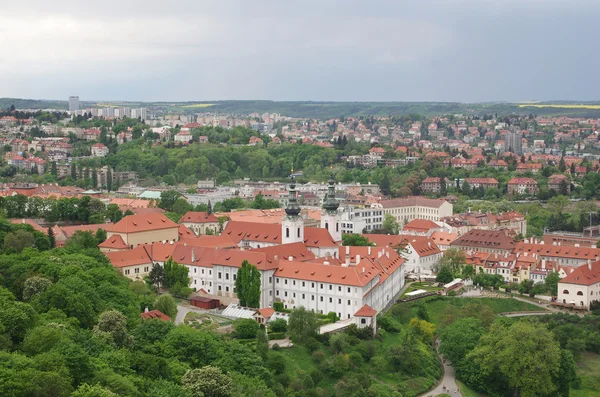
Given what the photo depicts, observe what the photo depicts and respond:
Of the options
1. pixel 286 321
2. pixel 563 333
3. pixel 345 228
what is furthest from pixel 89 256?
pixel 345 228

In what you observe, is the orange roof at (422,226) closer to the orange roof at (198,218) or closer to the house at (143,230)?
the orange roof at (198,218)

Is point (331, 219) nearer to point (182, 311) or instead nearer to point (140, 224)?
point (140, 224)

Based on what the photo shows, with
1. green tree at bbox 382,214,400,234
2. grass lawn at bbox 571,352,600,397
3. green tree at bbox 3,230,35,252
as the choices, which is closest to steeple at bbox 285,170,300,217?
green tree at bbox 3,230,35,252

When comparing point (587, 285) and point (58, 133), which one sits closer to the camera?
point (587, 285)

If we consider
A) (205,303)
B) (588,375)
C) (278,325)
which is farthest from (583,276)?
(205,303)

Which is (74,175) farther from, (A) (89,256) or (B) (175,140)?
(A) (89,256)

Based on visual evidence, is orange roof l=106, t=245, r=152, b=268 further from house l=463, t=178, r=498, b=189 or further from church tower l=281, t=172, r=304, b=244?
house l=463, t=178, r=498, b=189
